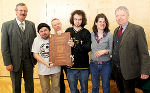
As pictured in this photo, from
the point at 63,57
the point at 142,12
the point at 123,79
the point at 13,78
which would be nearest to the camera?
the point at 123,79

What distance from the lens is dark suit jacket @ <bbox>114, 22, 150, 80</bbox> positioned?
1.69 meters

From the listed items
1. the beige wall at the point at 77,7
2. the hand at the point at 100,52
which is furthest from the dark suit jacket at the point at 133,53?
the beige wall at the point at 77,7

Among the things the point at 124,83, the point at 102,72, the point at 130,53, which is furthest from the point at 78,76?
the point at 130,53

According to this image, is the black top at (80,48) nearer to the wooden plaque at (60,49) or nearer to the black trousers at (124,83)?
the wooden plaque at (60,49)

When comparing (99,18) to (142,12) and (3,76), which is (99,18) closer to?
(142,12)

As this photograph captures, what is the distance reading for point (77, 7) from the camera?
3945 mm

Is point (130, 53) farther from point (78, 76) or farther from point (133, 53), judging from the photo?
point (78, 76)

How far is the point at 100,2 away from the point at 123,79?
252cm

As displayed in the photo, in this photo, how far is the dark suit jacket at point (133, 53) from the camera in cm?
169

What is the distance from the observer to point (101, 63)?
198cm

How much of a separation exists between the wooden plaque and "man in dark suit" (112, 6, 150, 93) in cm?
62

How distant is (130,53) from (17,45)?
5.23 feet

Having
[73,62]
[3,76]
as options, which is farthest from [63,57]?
[3,76]

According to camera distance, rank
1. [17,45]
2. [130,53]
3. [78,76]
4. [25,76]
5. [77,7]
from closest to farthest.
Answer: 1. [130,53]
2. [78,76]
3. [17,45]
4. [25,76]
5. [77,7]
